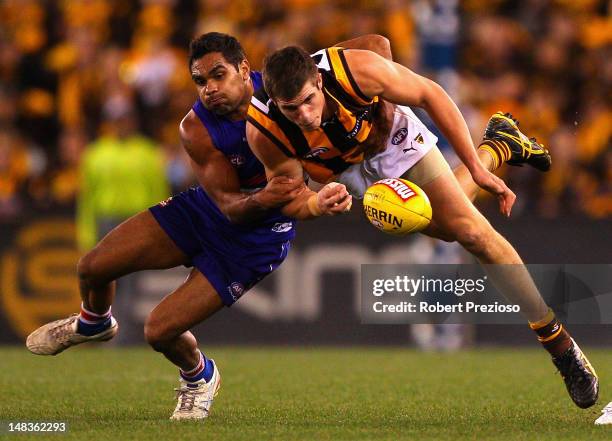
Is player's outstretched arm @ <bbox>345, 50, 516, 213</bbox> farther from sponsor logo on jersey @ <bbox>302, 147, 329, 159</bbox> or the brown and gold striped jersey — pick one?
sponsor logo on jersey @ <bbox>302, 147, 329, 159</bbox>

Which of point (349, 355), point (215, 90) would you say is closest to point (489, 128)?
point (215, 90)

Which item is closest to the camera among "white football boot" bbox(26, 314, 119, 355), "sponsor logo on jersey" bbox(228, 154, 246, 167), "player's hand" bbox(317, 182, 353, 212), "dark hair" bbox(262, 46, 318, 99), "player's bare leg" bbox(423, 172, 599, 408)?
"player's hand" bbox(317, 182, 353, 212)

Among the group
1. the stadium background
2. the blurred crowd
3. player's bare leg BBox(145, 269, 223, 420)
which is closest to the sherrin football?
player's bare leg BBox(145, 269, 223, 420)

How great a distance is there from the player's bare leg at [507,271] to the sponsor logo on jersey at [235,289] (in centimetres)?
121

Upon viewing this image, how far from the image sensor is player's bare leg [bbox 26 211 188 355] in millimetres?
7324

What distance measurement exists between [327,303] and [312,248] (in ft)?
1.82

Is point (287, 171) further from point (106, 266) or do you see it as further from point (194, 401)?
point (194, 401)

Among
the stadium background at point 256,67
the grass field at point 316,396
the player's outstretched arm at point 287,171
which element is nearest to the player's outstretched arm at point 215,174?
the player's outstretched arm at point 287,171

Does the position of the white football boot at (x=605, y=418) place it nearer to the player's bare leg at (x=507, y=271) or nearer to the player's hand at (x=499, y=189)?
the player's bare leg at (x=507, y=271)

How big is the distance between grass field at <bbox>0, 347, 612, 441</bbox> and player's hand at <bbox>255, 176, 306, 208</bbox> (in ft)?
3.92

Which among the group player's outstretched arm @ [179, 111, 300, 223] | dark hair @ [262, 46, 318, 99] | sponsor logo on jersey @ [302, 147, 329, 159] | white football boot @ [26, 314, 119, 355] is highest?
dark hair @ [262, 46, 318, 99]

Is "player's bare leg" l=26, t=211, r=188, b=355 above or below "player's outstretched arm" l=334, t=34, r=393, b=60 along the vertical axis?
below

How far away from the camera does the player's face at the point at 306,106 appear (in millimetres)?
6375

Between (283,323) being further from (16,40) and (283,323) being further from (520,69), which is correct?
(16,40)
